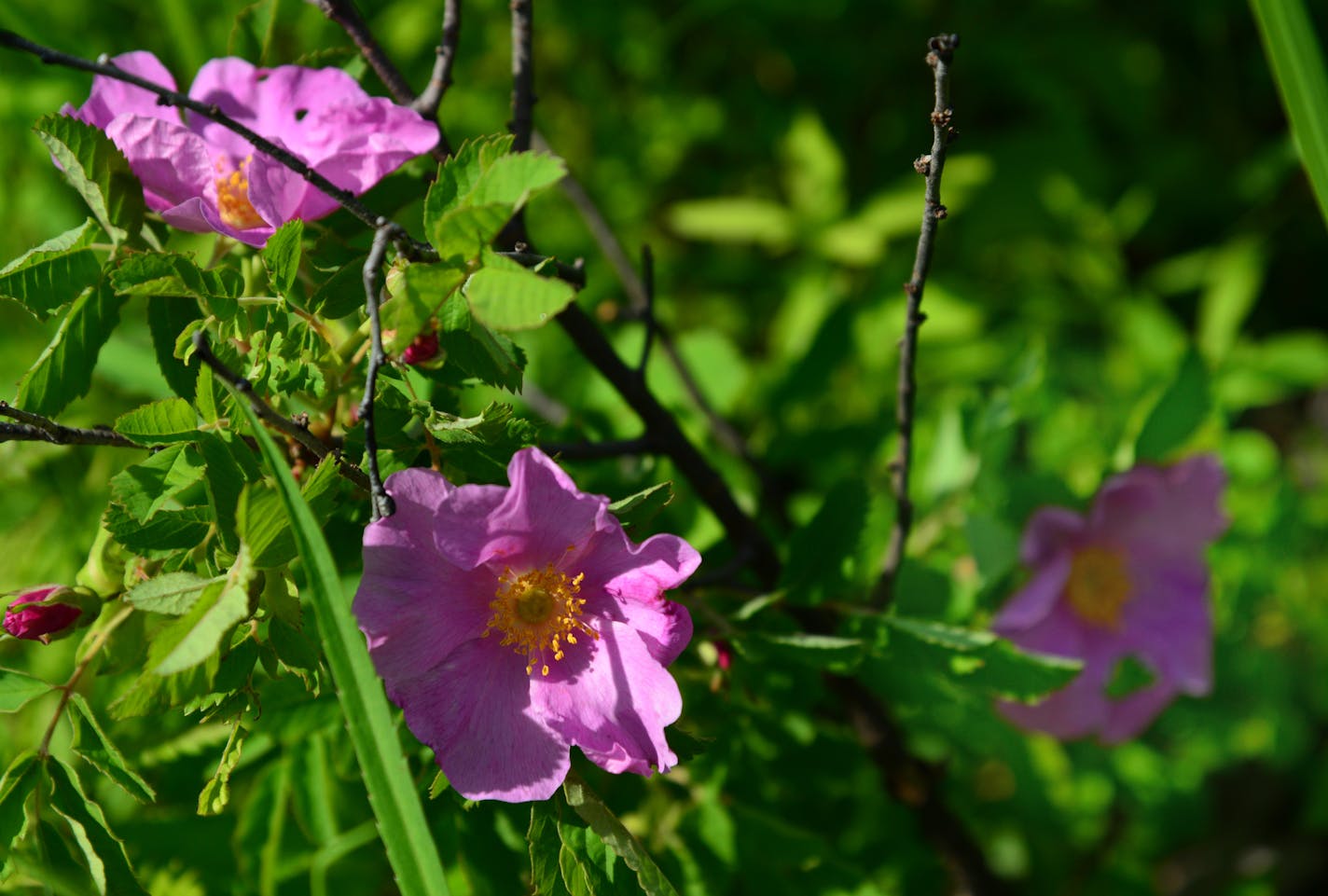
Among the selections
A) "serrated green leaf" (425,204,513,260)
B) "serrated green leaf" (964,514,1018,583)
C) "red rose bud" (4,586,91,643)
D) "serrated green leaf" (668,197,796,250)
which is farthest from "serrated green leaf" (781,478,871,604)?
"serrated green leaf" (668,197,796,250)

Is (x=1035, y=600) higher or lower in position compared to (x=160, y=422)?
lower

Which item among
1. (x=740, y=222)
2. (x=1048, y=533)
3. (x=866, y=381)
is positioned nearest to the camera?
(x=1048, y=533)

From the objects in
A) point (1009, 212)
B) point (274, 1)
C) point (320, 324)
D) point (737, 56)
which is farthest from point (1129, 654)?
point (737, 56)

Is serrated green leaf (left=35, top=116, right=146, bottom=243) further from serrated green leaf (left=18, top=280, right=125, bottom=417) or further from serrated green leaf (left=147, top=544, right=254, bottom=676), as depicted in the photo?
serrated green leaf (left=147, top=544, right=254, bottom=676)

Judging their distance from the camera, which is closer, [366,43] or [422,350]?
[422,350]

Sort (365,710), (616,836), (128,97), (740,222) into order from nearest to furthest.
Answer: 1. (365,710)
2. (616,836)
3. (128,97)
4. (740,222)

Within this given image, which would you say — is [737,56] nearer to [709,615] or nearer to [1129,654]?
[1129,654]

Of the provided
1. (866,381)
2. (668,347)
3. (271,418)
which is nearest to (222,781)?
(271,418)

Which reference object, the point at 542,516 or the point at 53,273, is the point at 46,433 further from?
the point at 542,516
